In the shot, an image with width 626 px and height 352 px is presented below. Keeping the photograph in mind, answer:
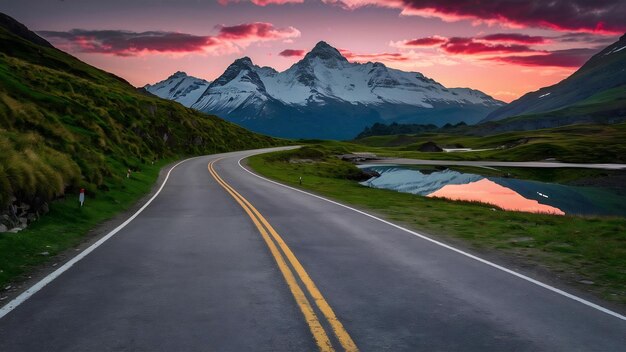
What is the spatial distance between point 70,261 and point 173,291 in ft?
12.0

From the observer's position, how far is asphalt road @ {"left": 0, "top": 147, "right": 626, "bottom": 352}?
5.85 metres

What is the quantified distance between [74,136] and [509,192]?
3762 centimetres

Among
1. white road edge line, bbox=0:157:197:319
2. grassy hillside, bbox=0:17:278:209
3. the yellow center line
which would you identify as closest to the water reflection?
grassy hillside, bbox=0:17:278:209

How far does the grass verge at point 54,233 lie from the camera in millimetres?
9679

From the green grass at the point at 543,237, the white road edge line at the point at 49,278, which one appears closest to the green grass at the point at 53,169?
the white road edge line at the point at 49,278

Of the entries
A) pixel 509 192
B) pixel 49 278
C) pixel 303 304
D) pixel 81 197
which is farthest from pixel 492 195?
pixel 49 278

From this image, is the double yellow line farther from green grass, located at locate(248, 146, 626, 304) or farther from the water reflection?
the water reflection

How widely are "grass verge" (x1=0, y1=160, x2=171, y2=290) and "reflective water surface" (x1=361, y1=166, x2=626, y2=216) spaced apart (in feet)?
76.6

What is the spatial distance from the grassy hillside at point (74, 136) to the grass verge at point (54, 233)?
2.25 feet

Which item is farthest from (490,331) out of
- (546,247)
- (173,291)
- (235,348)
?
(546,247)

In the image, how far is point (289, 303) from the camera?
7262 millimetres

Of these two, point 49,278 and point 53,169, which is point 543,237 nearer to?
point 49,278

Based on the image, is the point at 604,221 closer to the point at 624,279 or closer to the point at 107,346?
the point at 624,279

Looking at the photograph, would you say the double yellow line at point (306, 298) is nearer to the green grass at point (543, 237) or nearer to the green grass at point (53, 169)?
the green grass at point (53, 169)
